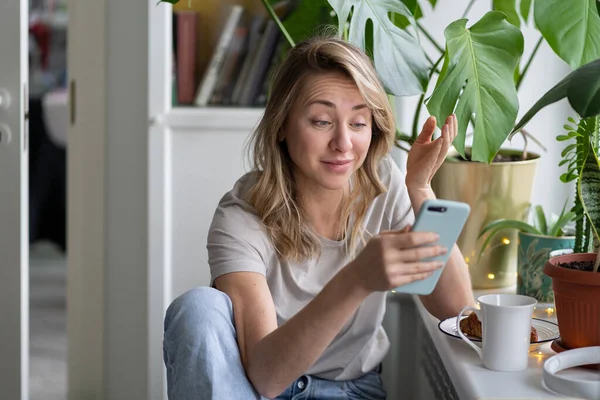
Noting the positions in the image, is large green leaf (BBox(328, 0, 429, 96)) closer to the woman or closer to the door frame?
the woman

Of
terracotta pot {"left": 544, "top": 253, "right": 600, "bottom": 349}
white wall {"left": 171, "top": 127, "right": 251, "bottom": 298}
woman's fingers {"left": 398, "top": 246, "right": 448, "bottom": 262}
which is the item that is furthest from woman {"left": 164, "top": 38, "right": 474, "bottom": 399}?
white wall {"left": 171, "top": 127, "right": 251, "bottom": 298}

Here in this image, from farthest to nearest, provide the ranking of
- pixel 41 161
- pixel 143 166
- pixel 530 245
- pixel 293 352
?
pixel 41 161
pixel 143 166
pixel 530 245
pixel 293 352

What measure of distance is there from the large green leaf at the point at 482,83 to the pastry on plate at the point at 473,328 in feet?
0.86

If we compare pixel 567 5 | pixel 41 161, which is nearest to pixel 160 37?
pixel 567 5

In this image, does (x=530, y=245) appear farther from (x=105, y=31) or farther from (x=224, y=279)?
(x=105, y=31)

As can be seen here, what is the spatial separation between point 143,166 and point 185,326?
1.00m

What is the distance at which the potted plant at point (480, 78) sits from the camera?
143 cm

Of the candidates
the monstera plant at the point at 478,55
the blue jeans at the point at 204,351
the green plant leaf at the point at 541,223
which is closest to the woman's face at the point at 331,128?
the monstera plant at the point at 478,55

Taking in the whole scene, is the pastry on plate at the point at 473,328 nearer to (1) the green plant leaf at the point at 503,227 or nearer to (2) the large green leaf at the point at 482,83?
(2) the large green leaf at the point at 482,83

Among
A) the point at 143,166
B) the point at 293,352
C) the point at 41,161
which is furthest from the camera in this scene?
the point at 41,161

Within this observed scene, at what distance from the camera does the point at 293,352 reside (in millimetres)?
1255

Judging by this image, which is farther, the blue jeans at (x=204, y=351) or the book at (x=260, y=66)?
the book at (x=260, y=66)

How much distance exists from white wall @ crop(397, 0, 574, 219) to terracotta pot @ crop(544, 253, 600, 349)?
0.85 metres

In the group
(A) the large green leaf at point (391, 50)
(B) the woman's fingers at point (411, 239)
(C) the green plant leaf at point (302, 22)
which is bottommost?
(B) the woman's fingers at point (411, 239)
